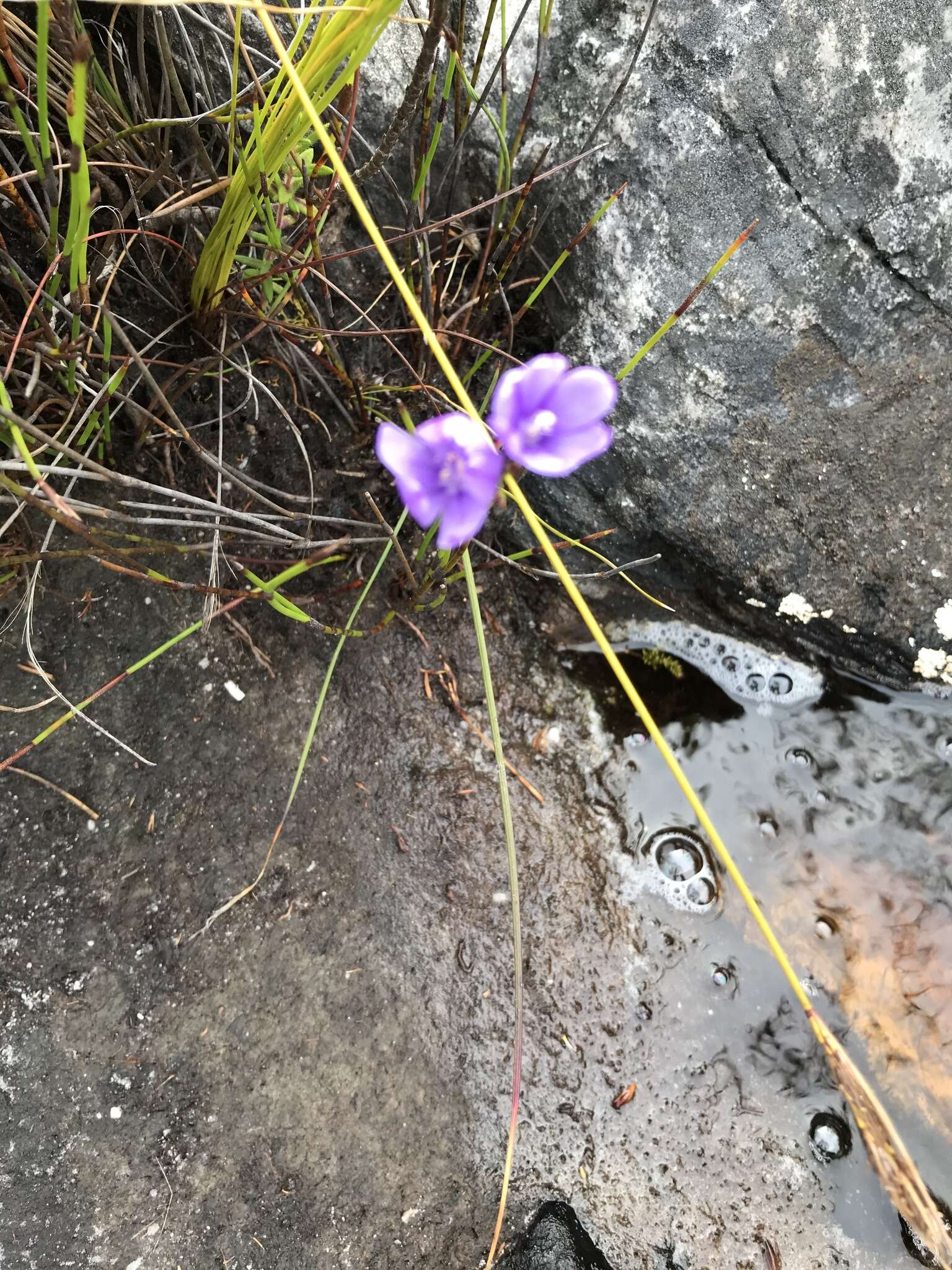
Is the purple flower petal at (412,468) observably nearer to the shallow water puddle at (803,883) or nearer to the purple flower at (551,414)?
the purple flower at (551,414)

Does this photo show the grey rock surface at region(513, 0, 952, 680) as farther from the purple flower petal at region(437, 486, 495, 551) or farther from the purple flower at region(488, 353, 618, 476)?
the purple flower petal at region(437, 486, 495, 551)

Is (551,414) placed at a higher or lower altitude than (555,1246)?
higher

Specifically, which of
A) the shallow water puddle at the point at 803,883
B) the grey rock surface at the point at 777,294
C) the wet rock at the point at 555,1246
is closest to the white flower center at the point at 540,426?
the grey rock surface at the point at 777,294

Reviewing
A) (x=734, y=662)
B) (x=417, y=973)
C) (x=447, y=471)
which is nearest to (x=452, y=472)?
(x=447, y=471)

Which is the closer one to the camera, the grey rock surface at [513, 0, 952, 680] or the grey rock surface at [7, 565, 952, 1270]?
the grey rock surface at [7, 565, 952, 1270]

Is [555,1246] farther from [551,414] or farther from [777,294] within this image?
[777,294]

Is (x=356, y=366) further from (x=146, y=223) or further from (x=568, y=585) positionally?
(x=568, y=585)

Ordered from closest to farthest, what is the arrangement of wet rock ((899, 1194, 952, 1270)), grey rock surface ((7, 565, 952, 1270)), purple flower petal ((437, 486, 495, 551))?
purple flower petal ((437, 486, 495, 551))
grey rock surface ((7, 565, 952, 1270))
wet rock ((899, 1194, 952, 1270))

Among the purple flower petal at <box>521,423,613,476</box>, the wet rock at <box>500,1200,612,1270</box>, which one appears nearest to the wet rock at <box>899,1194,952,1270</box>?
the wet rock at <box>500,1200,612,1270</box>
